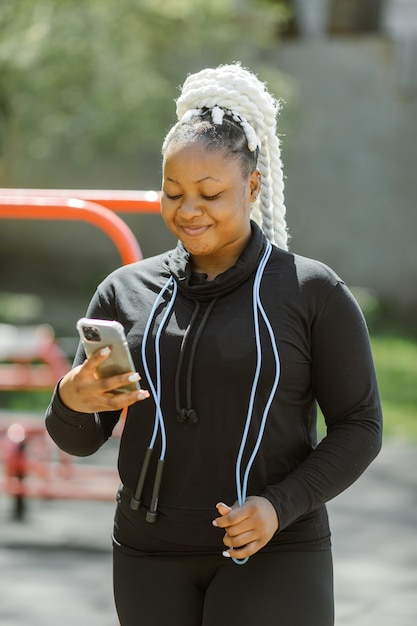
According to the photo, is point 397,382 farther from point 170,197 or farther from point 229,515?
point 229,515

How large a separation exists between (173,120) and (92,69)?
155cm

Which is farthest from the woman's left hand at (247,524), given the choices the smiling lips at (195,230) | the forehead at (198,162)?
the forehead at (198,162)

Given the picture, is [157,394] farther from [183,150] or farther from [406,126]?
[406,126]

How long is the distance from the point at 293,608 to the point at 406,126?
497 inches

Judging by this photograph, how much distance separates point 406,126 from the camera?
14.2 metres

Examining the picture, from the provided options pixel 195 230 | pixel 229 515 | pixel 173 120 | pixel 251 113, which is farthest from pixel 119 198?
pixel 173 120

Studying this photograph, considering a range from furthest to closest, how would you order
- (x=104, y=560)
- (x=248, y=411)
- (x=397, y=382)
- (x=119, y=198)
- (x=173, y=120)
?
(x=173, y=120) → (x=397, y=382) → (x=104, y=560) → (x=119, y=198) → (x=248, y=411)

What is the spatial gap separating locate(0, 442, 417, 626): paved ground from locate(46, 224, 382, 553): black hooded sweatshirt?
244cm

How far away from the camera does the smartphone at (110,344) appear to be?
1.93 metres

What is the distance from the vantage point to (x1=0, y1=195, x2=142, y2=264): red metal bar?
3.44m

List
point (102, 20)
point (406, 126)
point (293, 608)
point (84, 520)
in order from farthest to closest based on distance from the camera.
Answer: point (406, 126) → point (102, 20) → point (84, 520) → point (293, 608)

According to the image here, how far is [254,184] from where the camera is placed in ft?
7.37

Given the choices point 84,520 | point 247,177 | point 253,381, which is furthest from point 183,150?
point 84,520

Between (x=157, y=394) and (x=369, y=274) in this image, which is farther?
(x=369, y=274)
